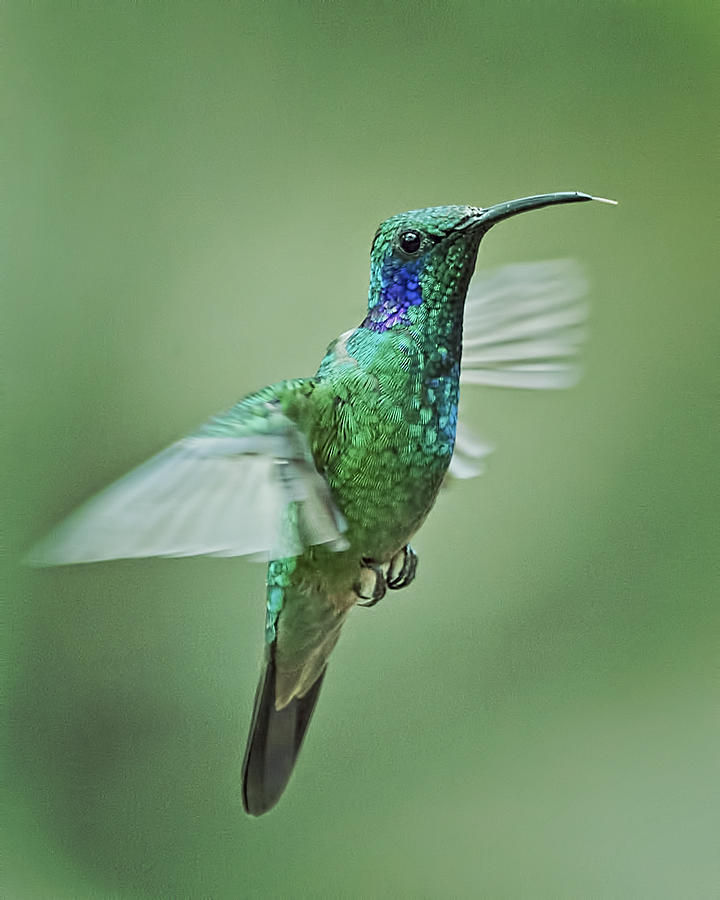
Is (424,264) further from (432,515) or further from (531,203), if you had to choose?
(432,515)

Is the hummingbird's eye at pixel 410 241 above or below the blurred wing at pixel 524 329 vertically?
above

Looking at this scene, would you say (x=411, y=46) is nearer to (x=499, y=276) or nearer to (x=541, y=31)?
(x=541, y=31)

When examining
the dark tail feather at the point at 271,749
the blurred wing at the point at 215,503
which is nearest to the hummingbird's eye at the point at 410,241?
the blurred wing at the point at 215,503

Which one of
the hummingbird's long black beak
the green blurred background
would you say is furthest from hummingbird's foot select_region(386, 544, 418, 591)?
the green blurred background

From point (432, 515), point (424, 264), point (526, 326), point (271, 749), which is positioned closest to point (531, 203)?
point (424, 264)

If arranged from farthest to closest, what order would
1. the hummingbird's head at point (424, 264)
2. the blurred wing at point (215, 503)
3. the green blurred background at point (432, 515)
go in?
the green blurred background at point (432, 515), the hummingbird's head at point (424, 264), the blurred wing at point (215, 503)

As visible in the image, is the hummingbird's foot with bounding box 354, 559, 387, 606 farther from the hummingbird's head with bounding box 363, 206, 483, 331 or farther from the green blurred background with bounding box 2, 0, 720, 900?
the green blurred background with bounding box 2, 0, 720, 900

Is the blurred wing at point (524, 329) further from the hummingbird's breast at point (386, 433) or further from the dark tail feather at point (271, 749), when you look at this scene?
the dark tail feather at point (271, 749)
